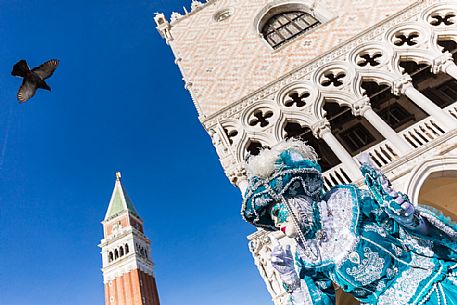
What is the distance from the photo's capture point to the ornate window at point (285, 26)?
9266 mm

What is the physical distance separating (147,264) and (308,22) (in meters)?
30.7

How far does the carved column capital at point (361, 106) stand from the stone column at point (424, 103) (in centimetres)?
60

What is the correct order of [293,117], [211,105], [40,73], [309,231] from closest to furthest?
1. [309,231]
2. [40,73]
3. [293,117]
4. [211,105]

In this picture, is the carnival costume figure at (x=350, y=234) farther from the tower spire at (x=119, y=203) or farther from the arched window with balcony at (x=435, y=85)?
the tower spire at (x=119, y=203)

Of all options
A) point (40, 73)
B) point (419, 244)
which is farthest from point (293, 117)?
point (419, 244)

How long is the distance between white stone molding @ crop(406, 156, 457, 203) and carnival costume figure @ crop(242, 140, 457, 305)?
3113 millimetres

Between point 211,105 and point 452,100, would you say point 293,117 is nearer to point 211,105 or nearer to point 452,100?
point 211,105

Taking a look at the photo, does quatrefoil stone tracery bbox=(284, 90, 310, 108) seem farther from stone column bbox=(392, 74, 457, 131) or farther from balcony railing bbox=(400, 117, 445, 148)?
balcony railing bbox=(400, 117, 445, 148)

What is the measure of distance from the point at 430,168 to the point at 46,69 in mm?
5677

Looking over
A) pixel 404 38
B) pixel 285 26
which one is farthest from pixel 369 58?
pixel 285 26

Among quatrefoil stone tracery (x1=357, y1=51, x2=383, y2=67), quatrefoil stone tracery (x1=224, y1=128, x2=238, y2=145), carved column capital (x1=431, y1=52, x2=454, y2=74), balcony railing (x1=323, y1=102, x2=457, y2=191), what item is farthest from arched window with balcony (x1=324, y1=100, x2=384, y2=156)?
quatrefoil stone tracery (x1=224, y1=128, x2=238, y2=145)

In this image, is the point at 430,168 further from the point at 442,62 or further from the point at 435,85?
the point at 435,85

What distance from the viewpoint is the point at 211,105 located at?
27.0 feet

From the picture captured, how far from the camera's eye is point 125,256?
3278 cm
